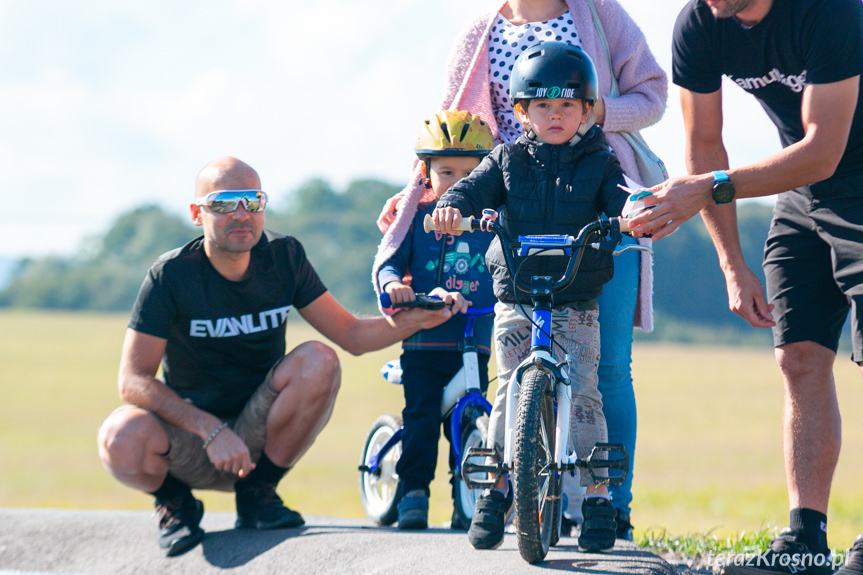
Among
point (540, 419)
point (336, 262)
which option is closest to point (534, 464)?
point (540, 419)

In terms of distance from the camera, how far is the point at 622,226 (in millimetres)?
3438

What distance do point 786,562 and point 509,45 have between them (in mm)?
2601

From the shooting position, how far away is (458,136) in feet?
15.2

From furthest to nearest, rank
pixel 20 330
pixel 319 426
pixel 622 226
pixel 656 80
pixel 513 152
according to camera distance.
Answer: pixel 20 330
pixel 319 426
pixel 656 80
pixel 513 152
pixel 622 226

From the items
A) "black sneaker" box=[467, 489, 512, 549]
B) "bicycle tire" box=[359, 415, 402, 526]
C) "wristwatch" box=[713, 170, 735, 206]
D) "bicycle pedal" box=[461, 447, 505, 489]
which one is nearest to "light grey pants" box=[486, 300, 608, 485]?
"bicycle pedal" box=[461, 447, 505, 489]

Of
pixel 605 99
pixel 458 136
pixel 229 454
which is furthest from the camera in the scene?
pixel 458 136

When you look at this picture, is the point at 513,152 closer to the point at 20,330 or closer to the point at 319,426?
the point at 319,426

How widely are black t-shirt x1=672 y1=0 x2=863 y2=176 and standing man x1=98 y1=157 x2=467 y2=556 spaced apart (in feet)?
4.99

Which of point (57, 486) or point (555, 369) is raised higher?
point (555, 369)

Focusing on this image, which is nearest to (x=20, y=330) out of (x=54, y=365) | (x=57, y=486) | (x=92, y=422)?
(x=54, y=365)

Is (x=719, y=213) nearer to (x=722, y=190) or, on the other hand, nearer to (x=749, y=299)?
(x=749, y=299)

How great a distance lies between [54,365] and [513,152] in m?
44.0

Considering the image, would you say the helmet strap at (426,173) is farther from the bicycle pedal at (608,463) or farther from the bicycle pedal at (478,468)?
the bicycle pedal at (608,463)

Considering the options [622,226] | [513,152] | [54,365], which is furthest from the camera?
[54,365]
